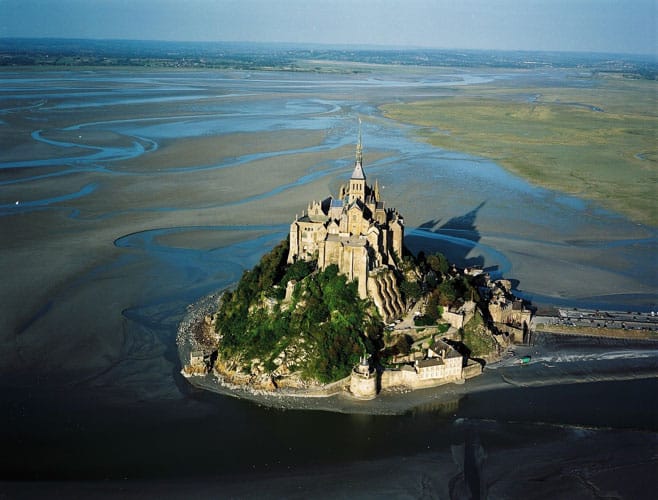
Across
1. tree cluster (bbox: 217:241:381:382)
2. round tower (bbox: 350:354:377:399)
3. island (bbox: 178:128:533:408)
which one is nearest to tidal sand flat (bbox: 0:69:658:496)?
round tower (bbox: 350:354:377:399)

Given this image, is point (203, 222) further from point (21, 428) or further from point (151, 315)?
point (21, 428)

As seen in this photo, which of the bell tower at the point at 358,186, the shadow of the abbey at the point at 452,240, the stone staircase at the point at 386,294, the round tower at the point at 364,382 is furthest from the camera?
A: the shadow of the abbey at the point at 452,240

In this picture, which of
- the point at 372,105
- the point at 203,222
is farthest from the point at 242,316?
the point at 372,105

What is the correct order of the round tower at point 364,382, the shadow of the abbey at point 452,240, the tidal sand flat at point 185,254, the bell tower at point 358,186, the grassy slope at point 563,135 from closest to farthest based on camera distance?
the tidal sand flat at point 185,254 → the round tower at point 364,382 → the bell tower at point 358,186 → the shadow of the abbey at point 452,240 → the grassy slope at point 563,135

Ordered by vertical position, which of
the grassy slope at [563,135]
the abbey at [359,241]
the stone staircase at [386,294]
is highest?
the abbey at [359,241]

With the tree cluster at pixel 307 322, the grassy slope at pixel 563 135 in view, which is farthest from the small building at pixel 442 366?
the grassy slope at pixel 563 135

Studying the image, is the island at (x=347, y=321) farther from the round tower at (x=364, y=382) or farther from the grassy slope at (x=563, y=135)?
the grassy slope at (x=563, y=135)

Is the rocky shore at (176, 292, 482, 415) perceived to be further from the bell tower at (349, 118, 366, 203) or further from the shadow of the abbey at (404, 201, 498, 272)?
the shadow of the abbey at (404, 201, 498, 272)
